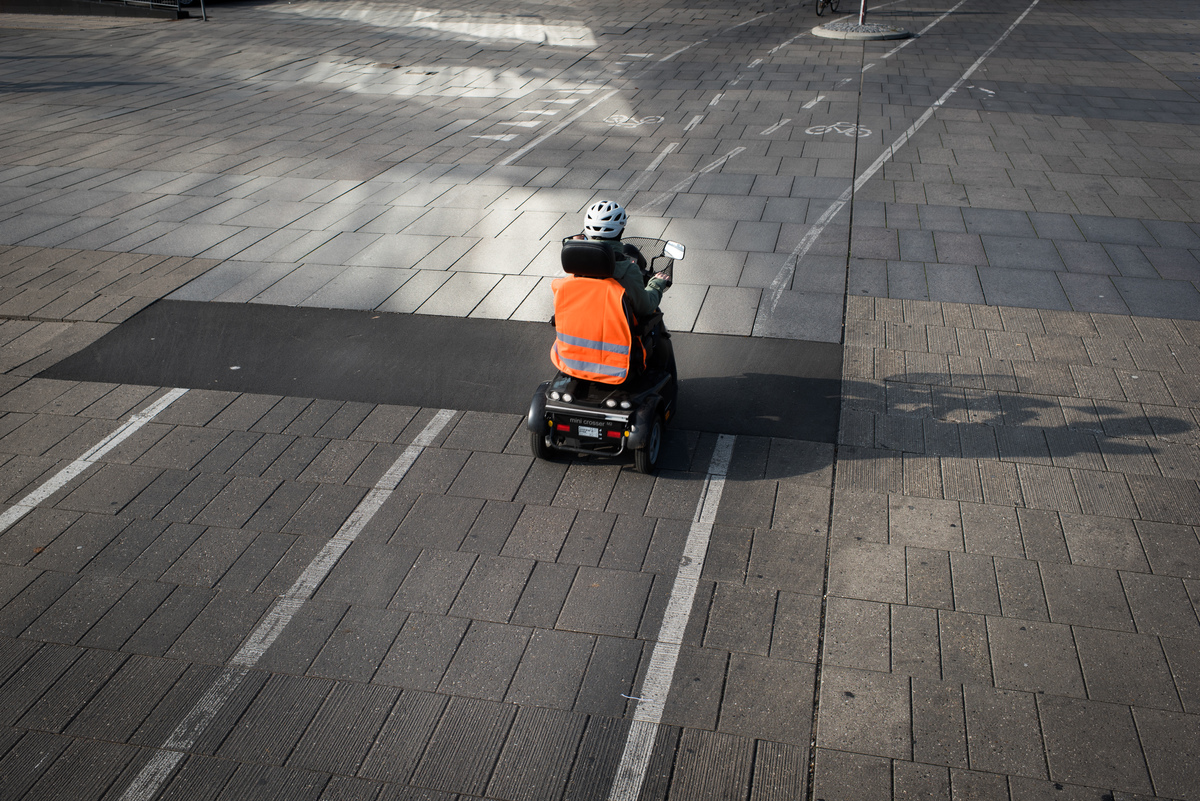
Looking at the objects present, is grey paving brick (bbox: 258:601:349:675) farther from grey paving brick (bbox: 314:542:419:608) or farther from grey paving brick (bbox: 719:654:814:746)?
grey paving brick (bbox: 719:654:814:746)

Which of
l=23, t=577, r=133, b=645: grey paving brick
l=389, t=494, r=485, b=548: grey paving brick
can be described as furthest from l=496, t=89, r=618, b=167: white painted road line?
l=23, t=577, r=133, b=645: grey paving brick

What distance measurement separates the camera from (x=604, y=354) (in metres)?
5.46

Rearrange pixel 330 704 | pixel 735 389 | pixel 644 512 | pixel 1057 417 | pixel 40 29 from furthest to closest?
pixel 40 29
pixel 735 389
pixel 1057 417
pixel 644 512
pixel 330 704

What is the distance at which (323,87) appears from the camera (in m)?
16.9

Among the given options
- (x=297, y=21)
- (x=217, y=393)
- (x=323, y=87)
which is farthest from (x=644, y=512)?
(x=297, y=21)

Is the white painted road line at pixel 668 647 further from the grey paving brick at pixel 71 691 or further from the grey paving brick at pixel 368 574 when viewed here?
the grey paving brick at pixel 71 691

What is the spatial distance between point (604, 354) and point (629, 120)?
9.83 m

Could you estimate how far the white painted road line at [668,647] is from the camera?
12.2 ft

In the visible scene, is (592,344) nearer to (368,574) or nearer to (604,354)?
(604,354)

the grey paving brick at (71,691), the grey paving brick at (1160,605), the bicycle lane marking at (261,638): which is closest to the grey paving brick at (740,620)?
the grey paving brick at (1160,605)

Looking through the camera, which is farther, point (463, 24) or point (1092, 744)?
point (463, 24)

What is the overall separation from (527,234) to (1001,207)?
217 inches

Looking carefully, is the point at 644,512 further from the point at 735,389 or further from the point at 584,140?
the point at 584,140

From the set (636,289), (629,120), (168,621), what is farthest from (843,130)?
(168,621)
